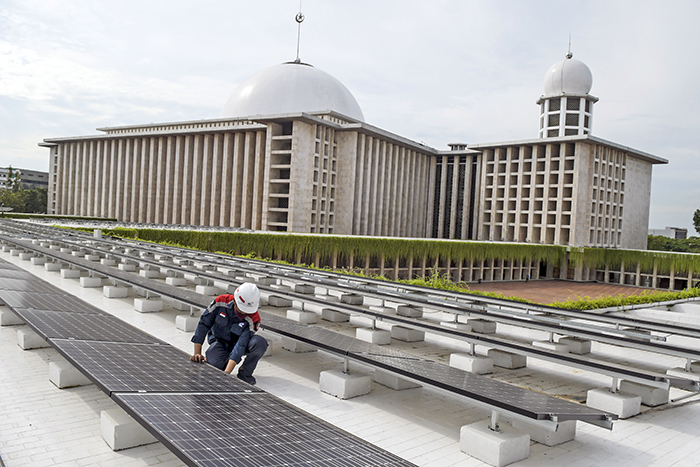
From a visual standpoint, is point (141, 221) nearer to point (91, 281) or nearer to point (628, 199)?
point (91, 281)

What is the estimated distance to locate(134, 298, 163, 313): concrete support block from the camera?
34.5ft

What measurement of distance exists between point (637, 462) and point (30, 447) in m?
5.52

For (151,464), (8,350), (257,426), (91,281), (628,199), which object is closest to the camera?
(257,426)

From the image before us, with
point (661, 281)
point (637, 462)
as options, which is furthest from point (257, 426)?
point (661, 281)

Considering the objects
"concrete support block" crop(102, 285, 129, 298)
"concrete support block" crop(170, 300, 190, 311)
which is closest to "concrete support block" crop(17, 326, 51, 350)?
"concrete support block" crop(170, 300, 190, 311)

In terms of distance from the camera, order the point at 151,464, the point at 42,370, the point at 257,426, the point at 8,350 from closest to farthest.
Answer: the point at 257,426 → the point at 151,464 → the point at 42,370 → the point at 8,350

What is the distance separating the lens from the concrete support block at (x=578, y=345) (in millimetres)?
9359

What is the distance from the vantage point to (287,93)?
49.0 m

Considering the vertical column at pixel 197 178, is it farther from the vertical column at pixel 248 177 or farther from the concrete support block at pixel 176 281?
the concrete support block at pixel 176 281

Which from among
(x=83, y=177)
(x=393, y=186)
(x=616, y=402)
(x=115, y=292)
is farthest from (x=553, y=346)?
(x=83, y=177)

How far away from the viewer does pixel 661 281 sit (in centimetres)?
3391

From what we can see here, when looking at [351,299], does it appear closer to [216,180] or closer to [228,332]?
[228,332]

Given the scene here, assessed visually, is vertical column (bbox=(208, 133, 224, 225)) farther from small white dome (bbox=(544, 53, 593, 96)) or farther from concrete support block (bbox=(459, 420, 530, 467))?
concrete support block (bbox=(459, 420, 530, 467))

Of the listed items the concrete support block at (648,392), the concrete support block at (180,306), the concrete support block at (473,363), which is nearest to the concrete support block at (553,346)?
the concrete support block at (473,363)
